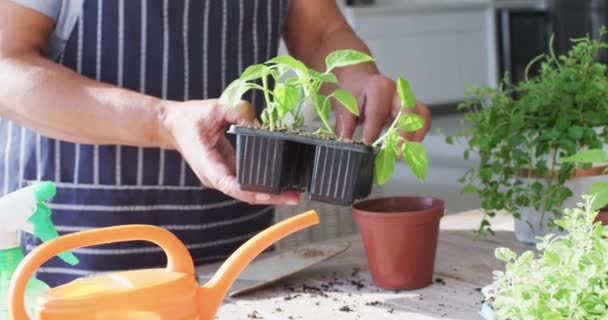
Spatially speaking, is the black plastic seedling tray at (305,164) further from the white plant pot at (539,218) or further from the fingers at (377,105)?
the white plant pot at (539,218)

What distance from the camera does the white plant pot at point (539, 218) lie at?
1.31 metres

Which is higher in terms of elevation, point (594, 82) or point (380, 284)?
point (594, 82)

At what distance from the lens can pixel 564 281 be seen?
0.69m

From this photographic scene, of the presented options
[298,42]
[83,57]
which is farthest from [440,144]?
[83,57]

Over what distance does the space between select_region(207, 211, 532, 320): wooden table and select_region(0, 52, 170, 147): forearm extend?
271mm

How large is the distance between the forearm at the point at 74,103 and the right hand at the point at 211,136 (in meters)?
0.06

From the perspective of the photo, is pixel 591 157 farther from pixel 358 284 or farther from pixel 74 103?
pixel 74 103

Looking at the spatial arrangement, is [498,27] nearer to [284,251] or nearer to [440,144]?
[440,144]

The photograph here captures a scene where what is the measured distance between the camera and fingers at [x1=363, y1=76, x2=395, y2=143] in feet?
4.23

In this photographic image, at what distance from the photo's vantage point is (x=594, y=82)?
126 centimetres

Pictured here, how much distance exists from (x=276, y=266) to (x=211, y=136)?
214 millimetres

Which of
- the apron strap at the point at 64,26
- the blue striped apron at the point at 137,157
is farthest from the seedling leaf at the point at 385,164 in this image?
the apron strap at the point at 64,26

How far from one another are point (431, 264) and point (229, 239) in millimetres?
409

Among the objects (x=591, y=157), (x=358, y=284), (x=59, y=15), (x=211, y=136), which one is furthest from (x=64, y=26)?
(x=591, y=157)
